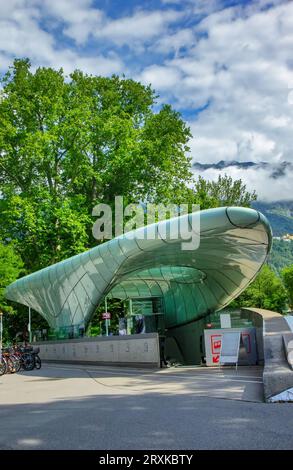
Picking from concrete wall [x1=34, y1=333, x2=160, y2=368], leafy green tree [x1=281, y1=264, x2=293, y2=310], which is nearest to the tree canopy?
concrete wall [x1=34, y1=333, x2=160, y2=368]

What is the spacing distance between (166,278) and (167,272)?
198 cm

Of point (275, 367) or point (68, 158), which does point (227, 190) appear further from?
point (275, 367)

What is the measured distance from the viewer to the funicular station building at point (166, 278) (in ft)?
56.2

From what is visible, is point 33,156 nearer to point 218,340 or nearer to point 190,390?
point 218,340

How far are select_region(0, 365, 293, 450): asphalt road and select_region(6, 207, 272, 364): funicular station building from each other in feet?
18.1

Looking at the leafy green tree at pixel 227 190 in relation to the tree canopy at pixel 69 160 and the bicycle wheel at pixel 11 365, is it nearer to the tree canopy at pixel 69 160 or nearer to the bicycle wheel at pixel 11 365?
the tree canopy at pixel 69 160

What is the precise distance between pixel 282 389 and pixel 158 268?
19704 mm

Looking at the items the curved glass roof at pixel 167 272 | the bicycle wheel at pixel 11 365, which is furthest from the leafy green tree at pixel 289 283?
the bicycle wheel at pixel 11 365

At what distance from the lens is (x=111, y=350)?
65.6 feet

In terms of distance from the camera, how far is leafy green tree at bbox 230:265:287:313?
54784 millimetres

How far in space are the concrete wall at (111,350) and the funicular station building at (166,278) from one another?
261 mm

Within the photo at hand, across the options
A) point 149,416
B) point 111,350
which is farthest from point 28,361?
point 149,416

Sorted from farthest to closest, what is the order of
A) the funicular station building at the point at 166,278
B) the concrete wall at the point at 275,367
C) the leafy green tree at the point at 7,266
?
the leafy green tree at the point at 7,266 < the funicular station building at the point at 166,278 < the concrete wall at the point at 275,367

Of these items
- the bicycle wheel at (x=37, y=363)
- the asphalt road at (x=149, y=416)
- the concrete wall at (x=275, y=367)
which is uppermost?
the concrete wall at (x=275, y=367)
